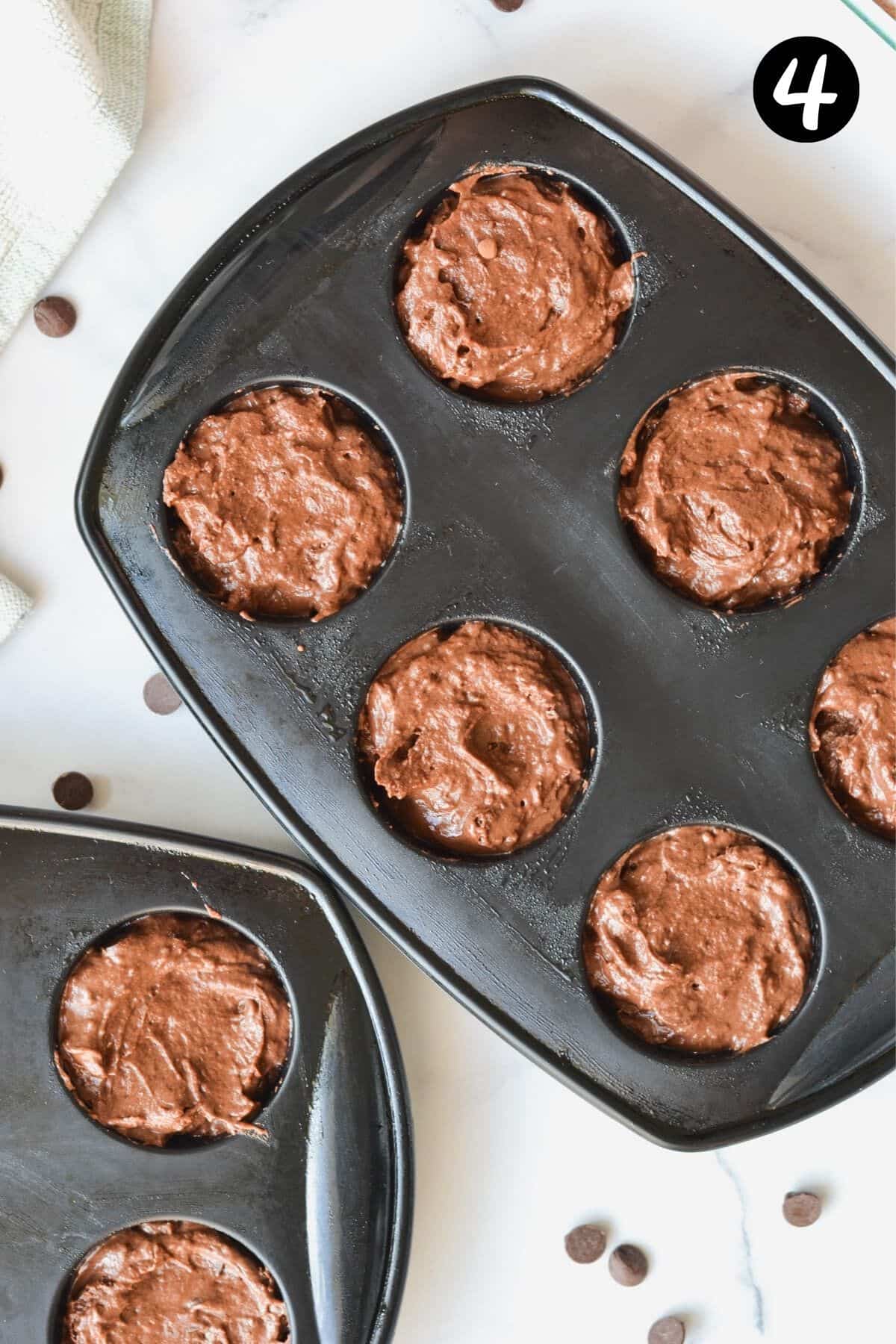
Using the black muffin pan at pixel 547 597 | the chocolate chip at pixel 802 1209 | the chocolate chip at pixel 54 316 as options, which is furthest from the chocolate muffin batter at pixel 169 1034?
the chocolate chip at pixel 54 316

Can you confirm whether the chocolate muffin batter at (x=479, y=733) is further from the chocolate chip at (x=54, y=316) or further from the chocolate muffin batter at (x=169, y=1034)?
the chocolate chip at (x=54, y=316)

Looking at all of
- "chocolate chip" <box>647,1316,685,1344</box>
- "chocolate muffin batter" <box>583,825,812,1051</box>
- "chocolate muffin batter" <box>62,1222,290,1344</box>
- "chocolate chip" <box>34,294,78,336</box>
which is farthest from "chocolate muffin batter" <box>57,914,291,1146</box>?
"chocolate chip" <box>34,294,78,336</box>

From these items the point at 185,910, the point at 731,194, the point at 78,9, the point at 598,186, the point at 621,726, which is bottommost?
the point at 185,910

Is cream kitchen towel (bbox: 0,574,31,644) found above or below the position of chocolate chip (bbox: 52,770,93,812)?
above

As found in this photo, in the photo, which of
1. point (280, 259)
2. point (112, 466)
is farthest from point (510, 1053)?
point (280, 259)

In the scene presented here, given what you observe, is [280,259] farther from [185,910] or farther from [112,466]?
[185,910]

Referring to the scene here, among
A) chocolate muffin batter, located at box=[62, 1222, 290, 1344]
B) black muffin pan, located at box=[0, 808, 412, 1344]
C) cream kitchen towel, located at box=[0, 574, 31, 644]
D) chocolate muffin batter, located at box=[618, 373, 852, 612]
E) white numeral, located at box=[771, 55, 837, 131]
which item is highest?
white numeral, located at box=[771, 55, 837, 131]

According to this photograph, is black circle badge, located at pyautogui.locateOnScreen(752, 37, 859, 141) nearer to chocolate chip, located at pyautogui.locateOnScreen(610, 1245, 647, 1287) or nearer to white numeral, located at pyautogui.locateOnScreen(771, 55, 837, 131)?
white numeral, located at pyautogui.locateOnScreen(771, 55, 837, 131)
